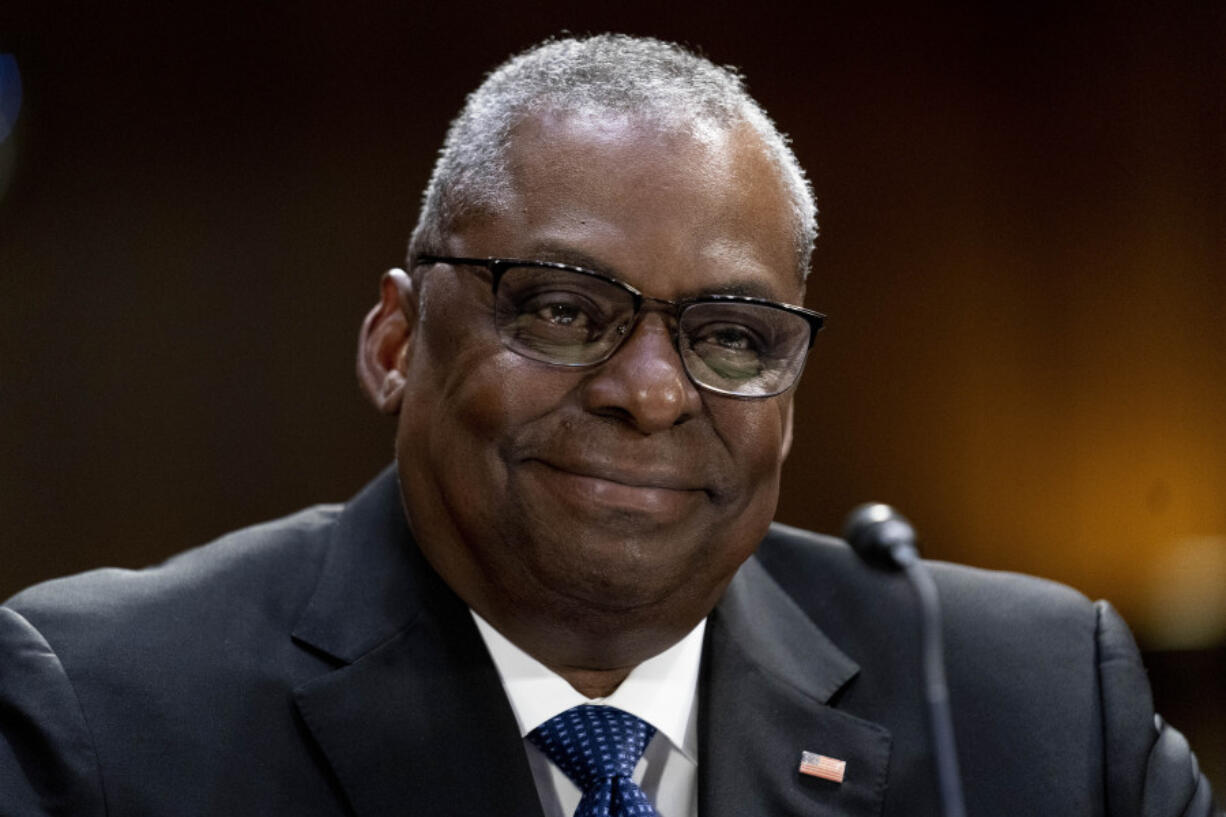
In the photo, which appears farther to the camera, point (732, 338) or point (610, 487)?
point (732, 338)

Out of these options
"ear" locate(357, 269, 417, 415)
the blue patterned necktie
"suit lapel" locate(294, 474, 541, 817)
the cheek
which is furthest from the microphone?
"ear" locate(357, 269, 417, 415)

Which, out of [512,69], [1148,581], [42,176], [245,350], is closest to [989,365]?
[1148,581]

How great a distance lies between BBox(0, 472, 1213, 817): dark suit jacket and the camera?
5.30ft

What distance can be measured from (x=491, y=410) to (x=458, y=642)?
326 mm

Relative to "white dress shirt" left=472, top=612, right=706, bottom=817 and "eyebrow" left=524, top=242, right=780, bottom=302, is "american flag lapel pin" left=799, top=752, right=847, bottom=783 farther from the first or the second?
"eyebrow" left=524, top=242, right=780, bottom=302

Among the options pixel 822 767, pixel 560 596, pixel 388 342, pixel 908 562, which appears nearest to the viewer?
pixel 908 562

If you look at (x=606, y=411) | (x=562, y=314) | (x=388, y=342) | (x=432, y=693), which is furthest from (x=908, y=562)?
(x=388, y=342)

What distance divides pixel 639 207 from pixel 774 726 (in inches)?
27.8

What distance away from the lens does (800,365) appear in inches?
70.9

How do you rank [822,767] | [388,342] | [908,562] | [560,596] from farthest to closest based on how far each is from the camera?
[388,342] → [822,767] → [560,596] → [908,562]

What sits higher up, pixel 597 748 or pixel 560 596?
pixel 560 596

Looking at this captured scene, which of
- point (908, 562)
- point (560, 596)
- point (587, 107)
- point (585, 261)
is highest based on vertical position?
point (587, 107)

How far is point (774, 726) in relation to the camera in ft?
6.07

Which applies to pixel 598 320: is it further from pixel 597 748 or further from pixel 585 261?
pixel 597 748
